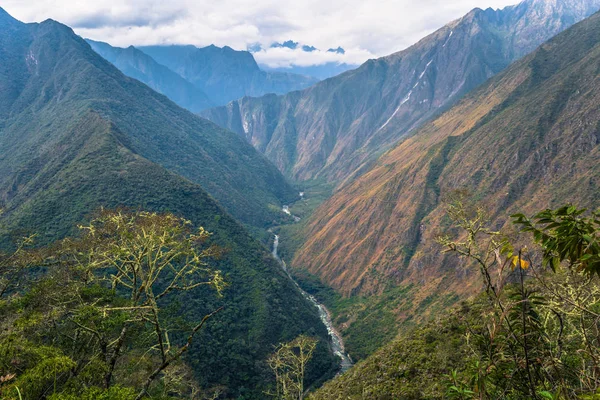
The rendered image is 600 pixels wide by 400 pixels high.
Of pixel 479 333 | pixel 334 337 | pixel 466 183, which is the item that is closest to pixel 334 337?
pixel 334 337

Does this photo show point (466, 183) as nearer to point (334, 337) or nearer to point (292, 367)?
point (334, 337)

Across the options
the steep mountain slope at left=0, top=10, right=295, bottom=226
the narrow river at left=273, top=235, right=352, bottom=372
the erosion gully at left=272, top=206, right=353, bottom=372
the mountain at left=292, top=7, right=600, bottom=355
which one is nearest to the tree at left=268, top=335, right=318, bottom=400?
the erosion gully at left=272, top=206, right=353, bottom=372

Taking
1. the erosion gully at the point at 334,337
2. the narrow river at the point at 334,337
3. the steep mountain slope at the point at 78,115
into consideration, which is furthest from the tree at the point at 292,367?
the steep mountain slope at the point at 78,115

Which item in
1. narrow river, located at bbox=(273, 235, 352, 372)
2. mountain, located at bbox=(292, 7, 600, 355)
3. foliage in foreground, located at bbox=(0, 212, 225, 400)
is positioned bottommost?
narrow river, located at bbox=(273, 235, 352, 372)

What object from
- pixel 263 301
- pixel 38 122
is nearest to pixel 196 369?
pixel 263 301

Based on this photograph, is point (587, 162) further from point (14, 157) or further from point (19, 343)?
point (14, 157)

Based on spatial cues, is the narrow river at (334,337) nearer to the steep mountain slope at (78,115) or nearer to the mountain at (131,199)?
the mountain at (131,199)

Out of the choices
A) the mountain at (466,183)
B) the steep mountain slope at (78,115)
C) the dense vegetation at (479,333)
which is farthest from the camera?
the steep mountain slope at (78,115)

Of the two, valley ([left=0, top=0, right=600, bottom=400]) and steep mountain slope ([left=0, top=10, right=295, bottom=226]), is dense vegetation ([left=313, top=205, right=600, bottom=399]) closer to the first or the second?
valley ([left=0, top=0, right=600, bottom=400])
